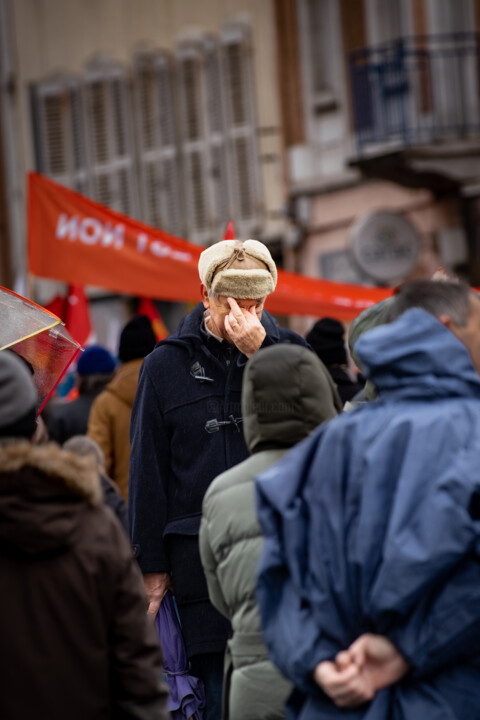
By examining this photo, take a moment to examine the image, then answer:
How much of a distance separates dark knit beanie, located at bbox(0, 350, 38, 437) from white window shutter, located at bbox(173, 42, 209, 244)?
55.7 ft

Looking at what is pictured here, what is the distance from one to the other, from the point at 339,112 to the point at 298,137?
76 centimetres

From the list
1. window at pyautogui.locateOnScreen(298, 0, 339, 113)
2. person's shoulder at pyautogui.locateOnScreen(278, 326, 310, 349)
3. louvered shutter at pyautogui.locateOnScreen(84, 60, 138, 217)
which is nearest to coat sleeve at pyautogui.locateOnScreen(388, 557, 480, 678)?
person's shoulder at pyautogui.locateOnScreen(278, 326, 310, 349)

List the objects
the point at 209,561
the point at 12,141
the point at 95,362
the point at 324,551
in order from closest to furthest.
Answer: the point at 324,551 → the point at 209,561 → the point at 95,362 → the point at 12,141

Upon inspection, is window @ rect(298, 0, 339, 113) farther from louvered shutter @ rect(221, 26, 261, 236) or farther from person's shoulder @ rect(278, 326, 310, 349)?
person's shoulder @ rect(278, 326, 310, 349)

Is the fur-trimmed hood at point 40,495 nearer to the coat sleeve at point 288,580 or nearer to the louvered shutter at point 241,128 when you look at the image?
the coat sleeve at point 288,580

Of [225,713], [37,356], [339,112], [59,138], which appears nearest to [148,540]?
[225,713]

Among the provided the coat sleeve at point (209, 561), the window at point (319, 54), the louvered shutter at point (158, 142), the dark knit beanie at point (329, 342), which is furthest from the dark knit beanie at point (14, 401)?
the louvered shutter at point (158, 142)

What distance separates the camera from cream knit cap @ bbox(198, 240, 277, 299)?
490cm

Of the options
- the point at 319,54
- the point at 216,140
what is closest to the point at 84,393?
the point at 319,54

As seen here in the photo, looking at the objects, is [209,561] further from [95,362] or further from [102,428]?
[95,362]

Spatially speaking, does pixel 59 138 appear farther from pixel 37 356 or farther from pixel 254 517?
pixel 254 517

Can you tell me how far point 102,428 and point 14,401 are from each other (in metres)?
4.52

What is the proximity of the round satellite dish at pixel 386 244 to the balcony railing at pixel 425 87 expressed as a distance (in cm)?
96

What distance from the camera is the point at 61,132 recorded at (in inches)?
870
